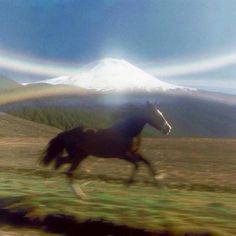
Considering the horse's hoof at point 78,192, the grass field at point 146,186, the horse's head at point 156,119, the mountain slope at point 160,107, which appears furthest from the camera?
the horse's hoof at point 78,192

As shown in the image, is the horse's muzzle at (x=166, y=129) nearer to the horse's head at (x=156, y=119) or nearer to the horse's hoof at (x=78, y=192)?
the horse's head at (x=156, y=119)

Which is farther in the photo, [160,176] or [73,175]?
[73,175]

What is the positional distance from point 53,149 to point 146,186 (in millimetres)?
1480

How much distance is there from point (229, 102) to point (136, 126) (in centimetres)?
143

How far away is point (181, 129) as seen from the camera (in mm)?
7809

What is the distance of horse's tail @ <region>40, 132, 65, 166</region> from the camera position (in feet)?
26.6

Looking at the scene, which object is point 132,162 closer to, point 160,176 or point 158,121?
point 160,176

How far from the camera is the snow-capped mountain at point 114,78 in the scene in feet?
24.0

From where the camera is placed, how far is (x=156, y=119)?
25.4 ft

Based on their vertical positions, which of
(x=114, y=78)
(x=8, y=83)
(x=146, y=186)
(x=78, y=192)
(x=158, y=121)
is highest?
(x=114, y=78)

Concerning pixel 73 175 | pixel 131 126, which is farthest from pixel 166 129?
pixel 73 175

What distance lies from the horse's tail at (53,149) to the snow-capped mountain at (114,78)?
0.85 metres

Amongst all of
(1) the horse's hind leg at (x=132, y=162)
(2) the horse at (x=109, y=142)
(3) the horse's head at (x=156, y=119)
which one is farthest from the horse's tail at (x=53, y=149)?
(3) the horse's head at (x=156, y=119)

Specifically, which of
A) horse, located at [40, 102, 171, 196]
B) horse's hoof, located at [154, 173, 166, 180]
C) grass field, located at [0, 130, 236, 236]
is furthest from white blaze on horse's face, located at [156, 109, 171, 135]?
horse's hoof, located at [154, 173, 166, 180]
